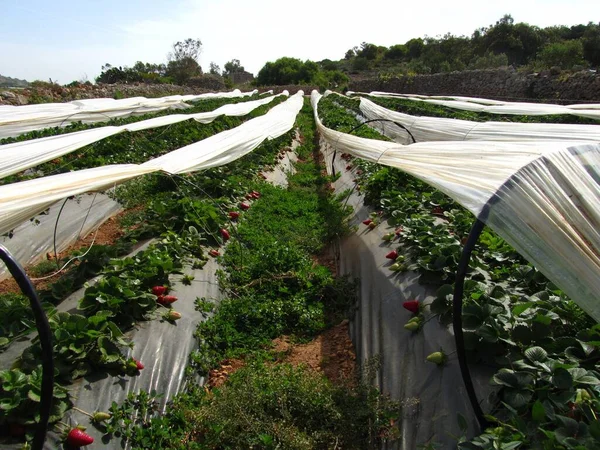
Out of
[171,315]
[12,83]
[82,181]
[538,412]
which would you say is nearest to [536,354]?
[538,412]

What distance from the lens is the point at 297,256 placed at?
5297mm

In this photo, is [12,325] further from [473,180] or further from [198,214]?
[473,180]

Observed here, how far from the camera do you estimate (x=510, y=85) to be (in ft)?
68.0

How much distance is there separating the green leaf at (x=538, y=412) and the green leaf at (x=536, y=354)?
0.33 metres

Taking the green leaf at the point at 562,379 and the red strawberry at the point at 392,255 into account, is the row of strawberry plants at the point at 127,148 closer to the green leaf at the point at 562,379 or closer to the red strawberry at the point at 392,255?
the red strawberry at the point at 392,255

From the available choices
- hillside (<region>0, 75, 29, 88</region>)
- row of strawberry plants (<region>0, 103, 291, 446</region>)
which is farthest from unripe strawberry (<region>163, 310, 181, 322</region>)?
hillside (<region>0, 75, 29, 88</region>)

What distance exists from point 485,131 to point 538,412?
5.65 metres

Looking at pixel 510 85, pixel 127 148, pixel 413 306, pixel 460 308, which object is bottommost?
pixel 413 306

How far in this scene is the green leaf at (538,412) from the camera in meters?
1.96

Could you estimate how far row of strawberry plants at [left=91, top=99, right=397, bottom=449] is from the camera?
274 cm

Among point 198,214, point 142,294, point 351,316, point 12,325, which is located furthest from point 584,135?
point 12,325

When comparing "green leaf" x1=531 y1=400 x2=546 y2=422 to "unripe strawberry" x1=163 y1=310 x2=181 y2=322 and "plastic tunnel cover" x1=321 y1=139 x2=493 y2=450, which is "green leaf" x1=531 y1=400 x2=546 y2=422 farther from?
"unripe strawberry" x1=163 y1=310 x2=181 y2=322

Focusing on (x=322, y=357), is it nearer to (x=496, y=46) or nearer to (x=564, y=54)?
(x=564, y=54)

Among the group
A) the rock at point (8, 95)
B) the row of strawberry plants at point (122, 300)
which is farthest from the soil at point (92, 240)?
the rock at point (8, 95)
